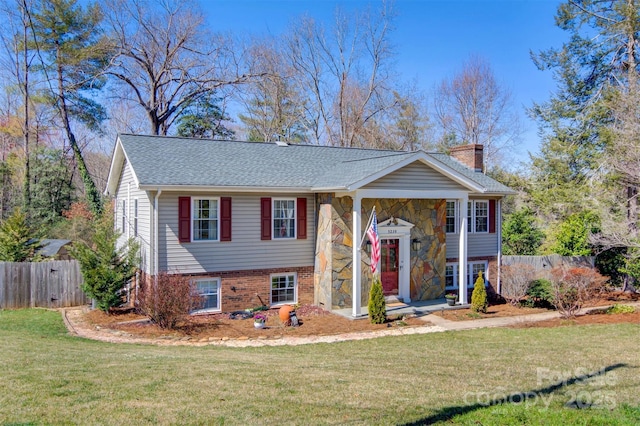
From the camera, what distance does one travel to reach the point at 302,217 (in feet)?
52.4

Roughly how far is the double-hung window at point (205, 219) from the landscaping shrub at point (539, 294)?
458 inches

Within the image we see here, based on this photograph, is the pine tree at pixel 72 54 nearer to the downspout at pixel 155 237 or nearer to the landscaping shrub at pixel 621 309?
the downspout at pixel 155 237

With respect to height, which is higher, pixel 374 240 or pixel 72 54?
pixel 72 54

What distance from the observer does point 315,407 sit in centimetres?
596

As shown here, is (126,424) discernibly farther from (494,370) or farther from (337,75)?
(337,75)

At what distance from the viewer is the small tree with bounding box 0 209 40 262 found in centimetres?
1788

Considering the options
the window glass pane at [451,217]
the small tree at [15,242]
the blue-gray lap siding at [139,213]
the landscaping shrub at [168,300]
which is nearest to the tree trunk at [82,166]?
the small tree at [15,242]

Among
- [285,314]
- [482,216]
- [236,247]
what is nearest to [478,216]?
[482,216]

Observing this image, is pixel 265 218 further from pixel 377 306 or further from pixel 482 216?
pixel 482 216

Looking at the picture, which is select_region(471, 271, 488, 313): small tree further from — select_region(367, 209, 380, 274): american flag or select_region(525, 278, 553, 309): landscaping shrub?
select_region(367, 209, 380, 274): american flag

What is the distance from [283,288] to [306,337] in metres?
3.62

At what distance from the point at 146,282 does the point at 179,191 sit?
9.89 ft

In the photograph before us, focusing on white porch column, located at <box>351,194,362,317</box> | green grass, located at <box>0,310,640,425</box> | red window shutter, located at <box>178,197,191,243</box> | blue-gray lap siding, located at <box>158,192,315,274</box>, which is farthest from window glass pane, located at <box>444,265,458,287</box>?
red window shutter, located at <box>178,197,191,243</box>

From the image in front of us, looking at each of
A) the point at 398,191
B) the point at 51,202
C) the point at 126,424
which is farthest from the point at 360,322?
the point at 51,202
